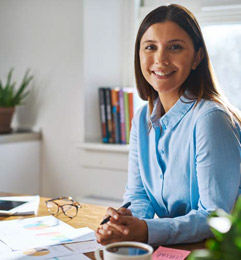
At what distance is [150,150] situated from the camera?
1549 millimetres

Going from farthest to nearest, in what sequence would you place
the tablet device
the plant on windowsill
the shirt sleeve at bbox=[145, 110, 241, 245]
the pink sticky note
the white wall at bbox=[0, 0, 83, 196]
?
the white wall at bbox=[0, 0, 83, 196]
the tablet device
the shirt sleeve at bbox=[145, 110, 241, 245]
the pink sticky note
the plant on windowsill

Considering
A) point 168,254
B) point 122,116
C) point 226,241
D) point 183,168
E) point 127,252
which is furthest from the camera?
point 122,116

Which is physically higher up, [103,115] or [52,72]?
[52,72]

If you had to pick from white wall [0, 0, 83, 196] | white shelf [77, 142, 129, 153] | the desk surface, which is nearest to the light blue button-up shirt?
the desk surface

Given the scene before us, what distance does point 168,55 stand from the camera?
1.46 m

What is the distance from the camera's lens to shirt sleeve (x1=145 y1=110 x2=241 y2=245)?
1.20 m

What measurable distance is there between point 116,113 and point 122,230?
1646 mm

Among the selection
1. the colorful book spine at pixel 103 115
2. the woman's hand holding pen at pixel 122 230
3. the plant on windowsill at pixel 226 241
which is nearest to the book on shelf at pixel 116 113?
the colorful book spine at pixel 103 115

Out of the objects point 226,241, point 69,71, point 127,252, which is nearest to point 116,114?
point 69,71

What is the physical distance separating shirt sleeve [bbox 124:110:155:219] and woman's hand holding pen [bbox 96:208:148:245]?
0.79ft

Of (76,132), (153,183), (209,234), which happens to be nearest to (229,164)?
(209,234)

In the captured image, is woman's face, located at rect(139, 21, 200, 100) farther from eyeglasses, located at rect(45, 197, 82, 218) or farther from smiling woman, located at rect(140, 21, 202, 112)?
eyeglasses, located at rect(45, 197, 82, 218)

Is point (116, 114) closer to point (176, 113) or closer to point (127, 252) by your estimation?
point (176, 113)

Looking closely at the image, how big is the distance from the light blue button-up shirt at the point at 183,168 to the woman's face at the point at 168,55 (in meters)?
0.08
